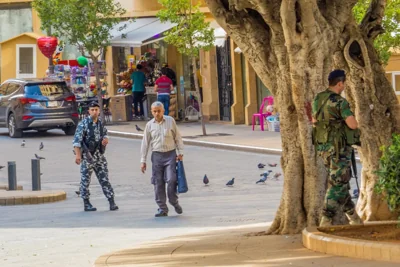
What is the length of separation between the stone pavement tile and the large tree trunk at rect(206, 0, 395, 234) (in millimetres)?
516

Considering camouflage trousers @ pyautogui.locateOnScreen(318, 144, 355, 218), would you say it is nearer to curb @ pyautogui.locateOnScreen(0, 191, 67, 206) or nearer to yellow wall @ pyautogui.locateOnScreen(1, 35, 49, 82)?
curb @ pyautogui.locateOnScreen(0, 191, 67, 206)

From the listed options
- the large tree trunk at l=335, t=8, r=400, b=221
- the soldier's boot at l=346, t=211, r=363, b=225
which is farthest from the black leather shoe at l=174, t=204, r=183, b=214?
the soldier's boot at l=346, t=211, r=363, b=225

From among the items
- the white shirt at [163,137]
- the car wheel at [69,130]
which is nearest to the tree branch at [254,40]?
the white shirt at [163,137]

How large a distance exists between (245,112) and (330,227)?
24890 mm

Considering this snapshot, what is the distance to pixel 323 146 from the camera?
11.6 meters

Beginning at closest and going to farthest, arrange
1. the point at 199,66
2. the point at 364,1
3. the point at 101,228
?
the point at 101,228, the point at 364,1, the point at 199,66

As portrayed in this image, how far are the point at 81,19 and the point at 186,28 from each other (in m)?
4.95

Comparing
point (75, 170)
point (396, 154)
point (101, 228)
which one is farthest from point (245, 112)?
point (396, 154)

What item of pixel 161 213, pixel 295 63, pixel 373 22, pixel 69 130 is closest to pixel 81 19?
pixel 69 130

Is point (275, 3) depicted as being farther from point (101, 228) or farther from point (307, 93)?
point (101, 228)

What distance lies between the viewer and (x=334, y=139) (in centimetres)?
1155

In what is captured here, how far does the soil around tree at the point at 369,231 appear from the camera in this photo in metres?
10.8

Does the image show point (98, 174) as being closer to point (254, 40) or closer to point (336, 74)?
point (254, 40)

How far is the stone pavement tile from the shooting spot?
10156 mm
